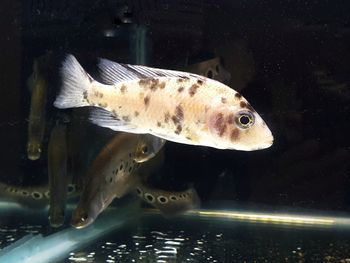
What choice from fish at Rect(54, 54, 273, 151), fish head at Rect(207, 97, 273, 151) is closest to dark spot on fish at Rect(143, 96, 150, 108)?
fish at Rect(54, 54, 273, 151)

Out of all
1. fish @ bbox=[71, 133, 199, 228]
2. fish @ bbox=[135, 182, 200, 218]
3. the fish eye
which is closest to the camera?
the fish eye

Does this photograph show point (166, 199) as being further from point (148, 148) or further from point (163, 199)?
point (148, 148)

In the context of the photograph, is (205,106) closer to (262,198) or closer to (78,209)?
(78,209)

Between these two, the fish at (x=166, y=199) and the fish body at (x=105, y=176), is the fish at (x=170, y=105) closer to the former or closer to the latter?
the fish body at (x=105, y=176)

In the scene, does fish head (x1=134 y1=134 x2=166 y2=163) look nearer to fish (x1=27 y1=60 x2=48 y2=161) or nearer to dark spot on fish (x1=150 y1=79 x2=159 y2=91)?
dark spot on fish (x1=150 y1=79 x2=159 y2=91)

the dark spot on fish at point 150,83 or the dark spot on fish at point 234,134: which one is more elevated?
the dark spot on fish at point 150,83

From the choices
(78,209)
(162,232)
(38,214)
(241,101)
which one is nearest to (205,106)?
(241,101)

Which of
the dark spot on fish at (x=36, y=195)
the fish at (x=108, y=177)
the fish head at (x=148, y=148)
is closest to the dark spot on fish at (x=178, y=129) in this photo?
the fish head at (x=148, y=148)
